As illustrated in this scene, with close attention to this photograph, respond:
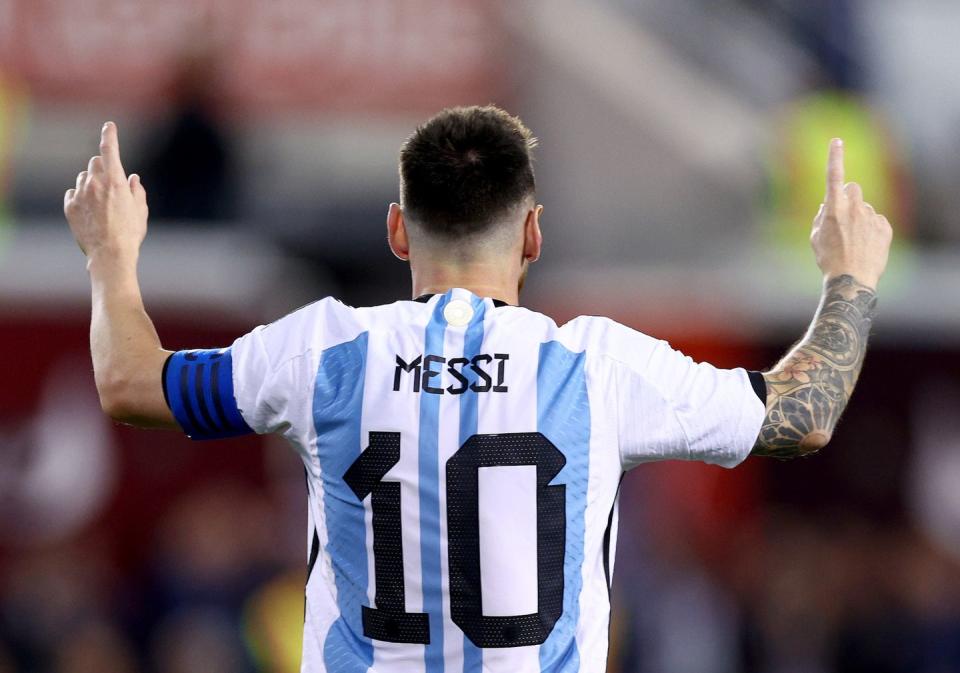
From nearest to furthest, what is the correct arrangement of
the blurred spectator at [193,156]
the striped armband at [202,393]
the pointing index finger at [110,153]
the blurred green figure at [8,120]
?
the striped armband at [202,393] → the pointing index finger at [110,153] → the blurred spectator at [193,156] → the blurred green figure at [8,120]

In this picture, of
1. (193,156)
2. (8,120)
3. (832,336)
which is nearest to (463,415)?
(832,336)

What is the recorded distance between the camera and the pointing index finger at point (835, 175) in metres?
3.80

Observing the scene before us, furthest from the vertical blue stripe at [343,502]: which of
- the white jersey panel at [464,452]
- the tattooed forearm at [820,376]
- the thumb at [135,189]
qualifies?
the tattooed forearm at [820,376]

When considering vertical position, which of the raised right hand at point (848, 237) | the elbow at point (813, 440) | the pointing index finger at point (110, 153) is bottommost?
the elbow at point (813, 440)

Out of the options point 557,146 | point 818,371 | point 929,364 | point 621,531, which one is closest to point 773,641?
point 621,531

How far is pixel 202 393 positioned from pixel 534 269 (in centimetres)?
804

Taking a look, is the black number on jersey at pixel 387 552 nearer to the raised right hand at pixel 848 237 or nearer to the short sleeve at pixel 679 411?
the short sleeve at pixel 679 411

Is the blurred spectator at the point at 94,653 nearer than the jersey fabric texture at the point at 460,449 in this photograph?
No

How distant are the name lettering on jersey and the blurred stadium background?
661cm

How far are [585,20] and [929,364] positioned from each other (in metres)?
3.70

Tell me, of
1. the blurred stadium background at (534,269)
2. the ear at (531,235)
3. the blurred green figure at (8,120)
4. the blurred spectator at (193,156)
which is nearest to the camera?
the ear at (531,235)

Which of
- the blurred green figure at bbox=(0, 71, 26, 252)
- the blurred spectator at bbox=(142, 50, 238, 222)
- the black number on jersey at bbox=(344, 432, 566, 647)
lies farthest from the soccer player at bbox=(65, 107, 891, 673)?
the blurred green figure at bbox=(0, 71, 26, 252)

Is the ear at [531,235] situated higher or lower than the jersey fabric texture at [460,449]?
higher

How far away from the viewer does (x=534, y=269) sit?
1138 centimetres
